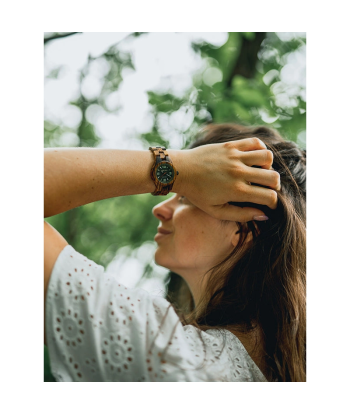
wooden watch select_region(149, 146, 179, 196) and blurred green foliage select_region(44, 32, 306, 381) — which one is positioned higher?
blurred green foliage select_region(44, 32, 306, 381)

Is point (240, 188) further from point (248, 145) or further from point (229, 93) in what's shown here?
point (229, 93)

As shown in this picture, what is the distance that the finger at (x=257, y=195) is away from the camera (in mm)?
1172

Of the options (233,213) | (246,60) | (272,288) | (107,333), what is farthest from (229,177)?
(246,60)

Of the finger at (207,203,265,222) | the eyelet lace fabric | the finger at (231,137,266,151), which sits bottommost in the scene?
the eyelet lace fabric

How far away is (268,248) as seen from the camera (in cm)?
129

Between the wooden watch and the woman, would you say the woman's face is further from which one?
the wooden watch

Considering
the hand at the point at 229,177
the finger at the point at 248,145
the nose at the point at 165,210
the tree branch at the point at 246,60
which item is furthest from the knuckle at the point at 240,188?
the tree branch at the point at 246,60

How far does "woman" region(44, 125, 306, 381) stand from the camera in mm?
949

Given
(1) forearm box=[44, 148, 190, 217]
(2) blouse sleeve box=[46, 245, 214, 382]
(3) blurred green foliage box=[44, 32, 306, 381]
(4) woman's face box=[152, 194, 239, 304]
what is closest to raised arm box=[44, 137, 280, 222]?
(1) forearm box=[44, 148, 190, 217]

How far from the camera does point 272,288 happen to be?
Answer: 127 centimetres

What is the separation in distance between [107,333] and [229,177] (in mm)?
575
